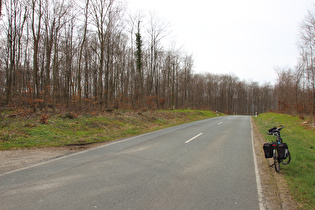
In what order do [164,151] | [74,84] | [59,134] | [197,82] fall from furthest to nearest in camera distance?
[197,82], [74,84], [59,134], [164,151]

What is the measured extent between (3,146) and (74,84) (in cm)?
2729

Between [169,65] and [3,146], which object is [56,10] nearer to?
[3,146]

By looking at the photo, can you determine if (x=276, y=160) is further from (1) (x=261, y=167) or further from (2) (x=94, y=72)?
(2) (x=94, y=72)

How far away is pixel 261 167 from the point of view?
18.1ft

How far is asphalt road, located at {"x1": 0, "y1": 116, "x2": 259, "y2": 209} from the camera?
321 cm

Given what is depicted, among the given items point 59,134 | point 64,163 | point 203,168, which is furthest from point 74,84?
point 203,168

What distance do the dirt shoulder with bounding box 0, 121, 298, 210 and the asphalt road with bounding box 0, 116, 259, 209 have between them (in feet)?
0.92

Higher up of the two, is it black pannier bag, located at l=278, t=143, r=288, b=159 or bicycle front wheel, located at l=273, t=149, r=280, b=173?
black pannier bag, located at l=278, t=143, r=288, b=159

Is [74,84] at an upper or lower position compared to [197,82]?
lower

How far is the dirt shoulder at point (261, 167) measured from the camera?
11.5 feet

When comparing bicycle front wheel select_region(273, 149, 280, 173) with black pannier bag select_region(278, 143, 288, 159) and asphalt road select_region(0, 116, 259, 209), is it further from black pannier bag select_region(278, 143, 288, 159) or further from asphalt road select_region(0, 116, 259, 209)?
asphalt road select_region(0, 116, 259, 209)

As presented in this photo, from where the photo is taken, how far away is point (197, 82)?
60094mm

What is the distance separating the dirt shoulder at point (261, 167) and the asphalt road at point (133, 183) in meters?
0.28

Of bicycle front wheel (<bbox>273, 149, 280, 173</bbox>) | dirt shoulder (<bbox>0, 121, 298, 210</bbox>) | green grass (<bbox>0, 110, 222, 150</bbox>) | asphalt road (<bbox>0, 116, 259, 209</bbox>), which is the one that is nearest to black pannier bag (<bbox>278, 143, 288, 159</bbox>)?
bicycle front wheel (<bbox>273, 149, 280, 173</bbox>)
